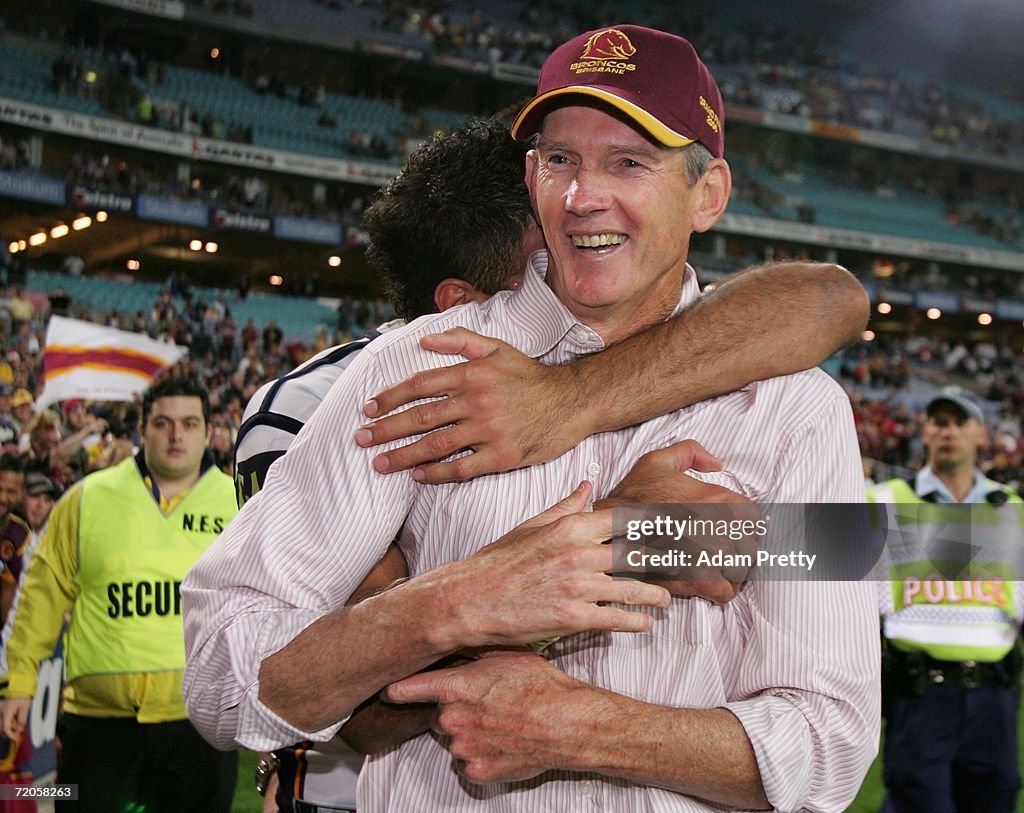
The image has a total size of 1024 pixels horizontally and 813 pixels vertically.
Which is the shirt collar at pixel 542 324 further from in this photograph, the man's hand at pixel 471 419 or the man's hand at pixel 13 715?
the man's hand at pixel 13 715

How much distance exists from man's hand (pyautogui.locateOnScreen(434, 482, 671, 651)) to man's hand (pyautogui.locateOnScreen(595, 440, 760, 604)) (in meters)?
0.08

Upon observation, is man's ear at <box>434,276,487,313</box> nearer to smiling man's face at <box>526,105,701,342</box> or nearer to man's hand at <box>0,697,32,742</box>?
smiling man's face at <box>526,105,701,342</box>

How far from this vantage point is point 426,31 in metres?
30.7

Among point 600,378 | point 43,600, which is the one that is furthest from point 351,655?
point 43,600

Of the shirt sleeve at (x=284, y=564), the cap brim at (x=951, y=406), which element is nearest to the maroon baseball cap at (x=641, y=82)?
the shirt sleeve at (x=284, y=564)

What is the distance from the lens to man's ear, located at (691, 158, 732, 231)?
167 cm

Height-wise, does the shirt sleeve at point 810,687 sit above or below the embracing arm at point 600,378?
below

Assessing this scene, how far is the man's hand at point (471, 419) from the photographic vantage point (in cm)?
145

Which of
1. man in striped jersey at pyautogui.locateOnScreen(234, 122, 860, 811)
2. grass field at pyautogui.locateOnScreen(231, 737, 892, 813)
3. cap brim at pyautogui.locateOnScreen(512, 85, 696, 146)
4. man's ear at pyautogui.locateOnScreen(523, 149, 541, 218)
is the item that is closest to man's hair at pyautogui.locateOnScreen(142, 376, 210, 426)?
grass field at pyautogui.locateOnScreen(231, 737, 892, 813)

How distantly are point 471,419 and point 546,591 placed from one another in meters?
0.30

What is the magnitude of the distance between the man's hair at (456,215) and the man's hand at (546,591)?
110 cm

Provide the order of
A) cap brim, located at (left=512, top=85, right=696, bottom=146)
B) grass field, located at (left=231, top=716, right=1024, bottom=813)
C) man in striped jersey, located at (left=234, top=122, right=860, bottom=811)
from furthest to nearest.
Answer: grass field, located at (left=231, top=716, right=1024, bottom=813) < man in striped jersey, located at (left=234, top=122, right=860, bottom=811) < cap brim, located at (left=512, top=85, right=696, bottom=146)

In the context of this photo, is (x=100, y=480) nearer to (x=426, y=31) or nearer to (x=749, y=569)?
(x=749, y=569)

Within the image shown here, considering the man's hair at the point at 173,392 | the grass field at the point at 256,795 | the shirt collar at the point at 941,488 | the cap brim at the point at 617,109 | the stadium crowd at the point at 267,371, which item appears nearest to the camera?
the cap brim at the point at 617,109
